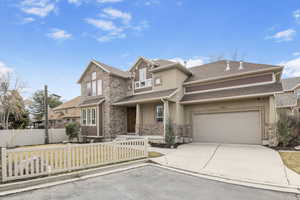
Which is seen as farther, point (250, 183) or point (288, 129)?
point (288, 129)

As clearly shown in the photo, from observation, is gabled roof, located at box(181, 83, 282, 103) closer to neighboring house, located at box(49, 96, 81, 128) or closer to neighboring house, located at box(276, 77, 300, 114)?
neighboring house, located at box(276, 77, 300, 114)

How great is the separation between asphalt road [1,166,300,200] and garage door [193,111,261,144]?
820cm

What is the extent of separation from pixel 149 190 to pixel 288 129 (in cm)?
981

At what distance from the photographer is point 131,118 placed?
1677 cm

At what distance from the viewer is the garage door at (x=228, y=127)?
37.3ft

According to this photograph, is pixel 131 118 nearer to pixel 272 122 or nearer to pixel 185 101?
pixel 185 101

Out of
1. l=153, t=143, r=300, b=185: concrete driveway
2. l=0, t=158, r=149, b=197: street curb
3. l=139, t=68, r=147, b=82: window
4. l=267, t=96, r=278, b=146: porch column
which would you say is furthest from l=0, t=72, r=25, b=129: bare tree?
l=267, t=96, r=278, b=146: porch column

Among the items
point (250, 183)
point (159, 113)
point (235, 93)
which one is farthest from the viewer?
point (159, 113)

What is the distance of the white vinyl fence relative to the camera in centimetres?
1405

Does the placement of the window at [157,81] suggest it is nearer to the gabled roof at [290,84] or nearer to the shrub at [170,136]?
the shrub at [170,136]

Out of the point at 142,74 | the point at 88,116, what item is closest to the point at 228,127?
the point at 142,74

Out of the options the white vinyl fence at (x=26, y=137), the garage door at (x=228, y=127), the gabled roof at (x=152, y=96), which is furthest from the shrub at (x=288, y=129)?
the white vinyl fence at (x=26, y=137)

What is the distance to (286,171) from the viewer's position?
5.67 m

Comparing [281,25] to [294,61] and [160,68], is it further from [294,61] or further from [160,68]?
[294,61]
